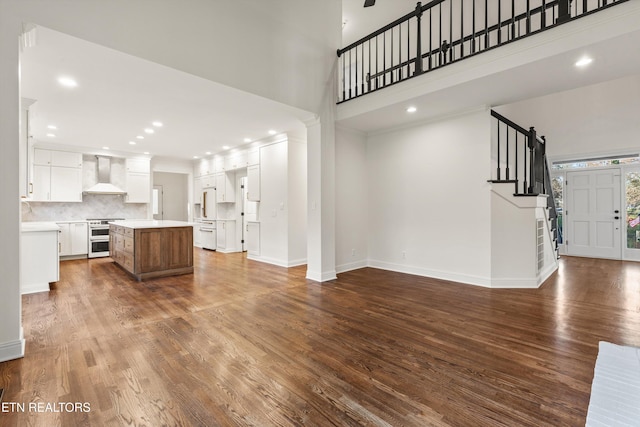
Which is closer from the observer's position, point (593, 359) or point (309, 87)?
point (593, 359)

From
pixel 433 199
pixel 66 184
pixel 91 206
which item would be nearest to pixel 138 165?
pixel 91 206

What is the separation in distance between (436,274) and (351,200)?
1987 mm

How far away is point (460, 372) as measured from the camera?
2094 mm

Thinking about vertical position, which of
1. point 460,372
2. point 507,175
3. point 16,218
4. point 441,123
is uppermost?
point 441,123

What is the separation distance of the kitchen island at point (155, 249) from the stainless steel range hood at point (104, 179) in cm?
253

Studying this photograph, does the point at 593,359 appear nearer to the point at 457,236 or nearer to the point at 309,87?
the point at 457,236

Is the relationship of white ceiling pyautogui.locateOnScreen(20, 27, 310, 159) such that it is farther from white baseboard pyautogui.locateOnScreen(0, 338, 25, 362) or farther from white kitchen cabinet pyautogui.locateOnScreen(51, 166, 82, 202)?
white baseboard pyautogui.locateOnScreen(0, 338, 25, 362)

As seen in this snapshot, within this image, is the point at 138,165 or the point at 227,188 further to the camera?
the point at 138,165

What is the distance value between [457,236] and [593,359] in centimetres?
253

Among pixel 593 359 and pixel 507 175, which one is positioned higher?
pixel 507 175

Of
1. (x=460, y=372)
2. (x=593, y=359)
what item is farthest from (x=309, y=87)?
(x=593, y=359)

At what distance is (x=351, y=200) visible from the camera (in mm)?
5613

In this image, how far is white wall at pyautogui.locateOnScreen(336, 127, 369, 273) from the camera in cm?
539

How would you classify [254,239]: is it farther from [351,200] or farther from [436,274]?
[436,274]
